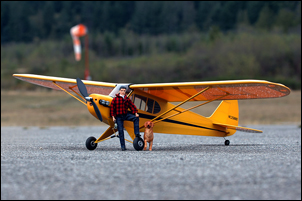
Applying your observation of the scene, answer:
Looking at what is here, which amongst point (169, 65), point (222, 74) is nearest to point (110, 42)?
point (169, 65)

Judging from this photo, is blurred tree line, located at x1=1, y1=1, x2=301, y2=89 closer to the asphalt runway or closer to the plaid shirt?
the plaid shirt

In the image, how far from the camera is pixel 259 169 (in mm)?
7453

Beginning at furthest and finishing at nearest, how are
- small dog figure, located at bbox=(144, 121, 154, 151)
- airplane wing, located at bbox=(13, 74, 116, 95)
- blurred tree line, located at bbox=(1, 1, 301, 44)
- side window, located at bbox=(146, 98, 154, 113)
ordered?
blurred tree line, located at bbox=(1, 1, 301, 44) < airplane wing, located at bbox=(13, 74, 116, 95) < side window, located at bbox=(146, 98, 154, 113) < small dog figure, located at bbox=(144, 121, 154, 151)

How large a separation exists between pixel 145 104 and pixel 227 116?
4.00 metres

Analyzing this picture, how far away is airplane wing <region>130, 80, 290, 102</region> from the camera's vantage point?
11680 millimetres

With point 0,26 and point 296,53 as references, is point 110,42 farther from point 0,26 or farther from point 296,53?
point 296,53

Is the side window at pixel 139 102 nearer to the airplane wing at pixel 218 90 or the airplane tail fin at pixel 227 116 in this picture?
the airplane wing at pixel 218 90

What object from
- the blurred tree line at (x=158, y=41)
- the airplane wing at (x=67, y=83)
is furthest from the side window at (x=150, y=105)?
the blurred tree line at (x=158, y=41)

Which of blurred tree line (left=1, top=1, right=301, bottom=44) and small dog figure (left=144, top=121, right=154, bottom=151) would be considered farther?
blurred tree line (left=1, top=1, right=301, bottom=44)

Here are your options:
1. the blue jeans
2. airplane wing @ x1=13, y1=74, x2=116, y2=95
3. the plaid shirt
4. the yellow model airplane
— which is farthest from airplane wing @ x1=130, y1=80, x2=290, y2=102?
airplane wing @ x1=13, y1=74, x2=116, y2=95

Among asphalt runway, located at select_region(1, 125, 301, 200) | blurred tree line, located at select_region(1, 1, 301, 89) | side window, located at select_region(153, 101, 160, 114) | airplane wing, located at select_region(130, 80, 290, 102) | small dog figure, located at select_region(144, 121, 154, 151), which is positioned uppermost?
blurred tree line, located at select_region(1, 1, 301, 89)

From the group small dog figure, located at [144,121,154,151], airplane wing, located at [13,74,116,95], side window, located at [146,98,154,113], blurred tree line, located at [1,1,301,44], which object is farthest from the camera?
blurred tree line, located at [1,1,301,44]

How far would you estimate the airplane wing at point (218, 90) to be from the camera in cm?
1168

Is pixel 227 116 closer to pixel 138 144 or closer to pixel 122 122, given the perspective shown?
pixel 138 144
